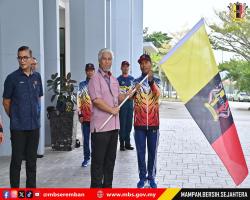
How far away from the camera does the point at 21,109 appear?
17.6ft

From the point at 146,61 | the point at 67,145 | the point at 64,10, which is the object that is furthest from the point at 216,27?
the point at 146,61

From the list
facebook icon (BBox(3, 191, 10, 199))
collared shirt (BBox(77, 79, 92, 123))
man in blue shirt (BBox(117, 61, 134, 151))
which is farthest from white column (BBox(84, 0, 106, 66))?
facebook icon (BBox(3, 191, 10, 199))

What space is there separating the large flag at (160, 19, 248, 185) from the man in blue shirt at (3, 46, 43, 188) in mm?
1859

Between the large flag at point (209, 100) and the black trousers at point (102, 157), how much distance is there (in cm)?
102

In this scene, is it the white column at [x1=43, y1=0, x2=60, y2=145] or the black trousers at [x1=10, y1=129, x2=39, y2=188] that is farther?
the white column at [x1=43, y1=0, x2=60, y2=145]

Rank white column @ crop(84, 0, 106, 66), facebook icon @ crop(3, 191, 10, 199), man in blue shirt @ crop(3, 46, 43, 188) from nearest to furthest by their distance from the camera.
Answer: facebook icon @ crop(3, 191, 10, 199) < man in blue shirt @ crop(3, 46, 43, 188) < white column @ crop(84, 0, 106, 66)

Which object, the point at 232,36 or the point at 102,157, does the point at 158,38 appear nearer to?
the point at 232,36

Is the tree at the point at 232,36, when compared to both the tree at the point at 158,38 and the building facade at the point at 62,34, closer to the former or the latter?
the building facade at the point at 62,34

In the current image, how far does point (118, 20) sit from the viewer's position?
19703 mm

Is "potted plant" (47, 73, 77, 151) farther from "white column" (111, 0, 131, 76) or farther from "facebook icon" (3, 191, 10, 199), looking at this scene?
"white column" (111, 0, 131, 76)

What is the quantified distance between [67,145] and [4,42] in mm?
2643

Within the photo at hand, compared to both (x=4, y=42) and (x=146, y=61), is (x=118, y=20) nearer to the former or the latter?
(x=4, y=42)

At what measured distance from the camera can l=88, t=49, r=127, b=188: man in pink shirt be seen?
5.03m

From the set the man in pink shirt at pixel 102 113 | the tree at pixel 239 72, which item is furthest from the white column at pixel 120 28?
the tree at pixel 239 72
